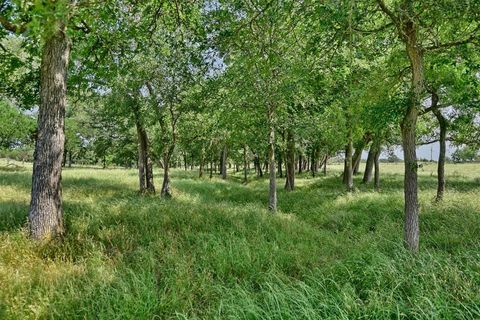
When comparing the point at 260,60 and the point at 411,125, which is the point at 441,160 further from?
the point at 260,60

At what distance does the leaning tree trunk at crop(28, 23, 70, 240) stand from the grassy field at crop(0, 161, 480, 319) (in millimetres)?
518

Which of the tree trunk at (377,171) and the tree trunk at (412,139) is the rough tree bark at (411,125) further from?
the tree trunk at (377,171)

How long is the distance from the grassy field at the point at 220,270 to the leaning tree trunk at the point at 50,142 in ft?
1.70

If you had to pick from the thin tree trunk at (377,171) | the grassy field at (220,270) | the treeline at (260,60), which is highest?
the treeline at (260,60)

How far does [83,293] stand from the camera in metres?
4.34

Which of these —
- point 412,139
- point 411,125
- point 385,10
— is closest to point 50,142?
point 385,10

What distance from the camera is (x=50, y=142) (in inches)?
260

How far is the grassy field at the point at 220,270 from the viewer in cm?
→ 384

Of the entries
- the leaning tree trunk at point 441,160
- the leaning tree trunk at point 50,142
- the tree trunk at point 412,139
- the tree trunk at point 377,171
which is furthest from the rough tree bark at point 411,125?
the tree trunk at point 377,171

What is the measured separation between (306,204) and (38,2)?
15047 millimetres

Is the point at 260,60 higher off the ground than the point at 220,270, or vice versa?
the point at 260,60

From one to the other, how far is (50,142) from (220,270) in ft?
14.9

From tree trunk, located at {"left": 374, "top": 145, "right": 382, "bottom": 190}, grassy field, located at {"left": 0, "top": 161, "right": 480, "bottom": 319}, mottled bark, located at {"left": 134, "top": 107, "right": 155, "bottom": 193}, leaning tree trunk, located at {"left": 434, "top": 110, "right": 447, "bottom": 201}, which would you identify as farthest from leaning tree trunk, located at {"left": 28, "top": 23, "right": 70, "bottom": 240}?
tree trunk, located at {"left": 374, "top": 145, "right": 382, "bottom": 190}

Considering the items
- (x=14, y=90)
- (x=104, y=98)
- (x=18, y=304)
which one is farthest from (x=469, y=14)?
(x=104, y=98)
